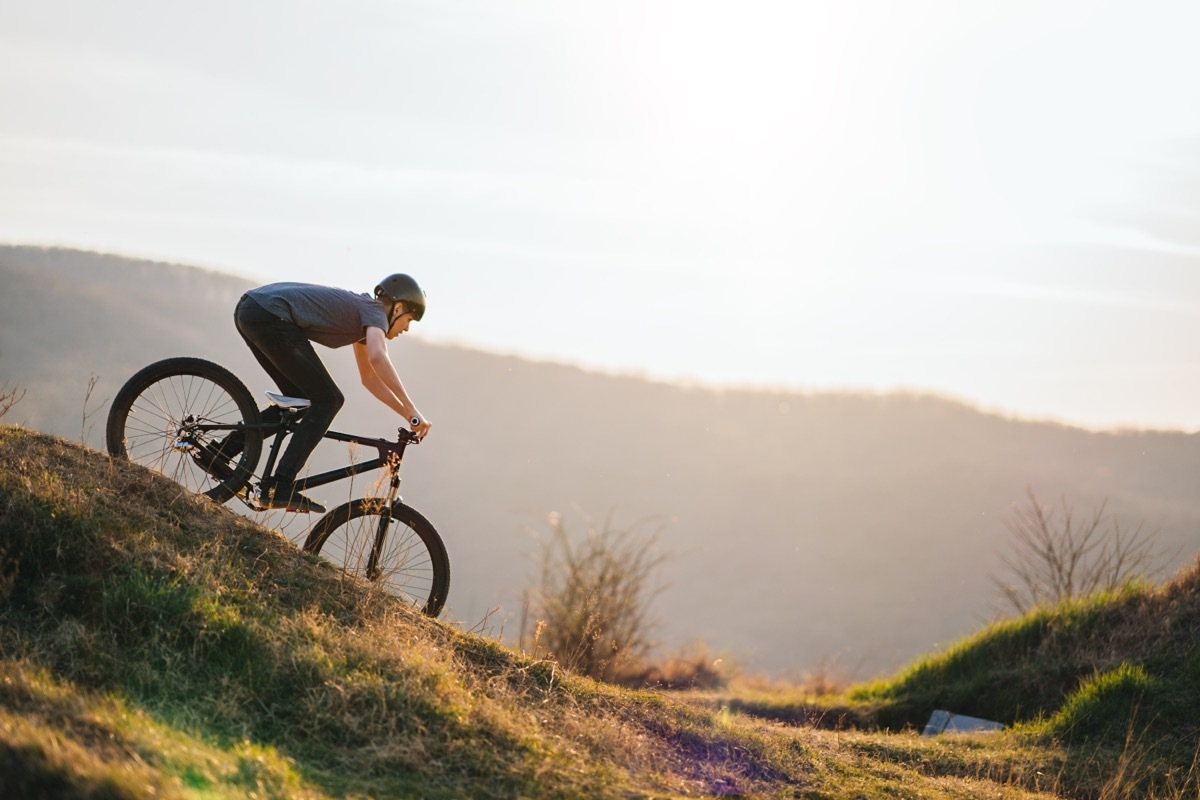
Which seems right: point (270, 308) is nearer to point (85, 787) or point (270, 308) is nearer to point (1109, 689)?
point (85, 787)

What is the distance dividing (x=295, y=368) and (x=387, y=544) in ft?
4.40

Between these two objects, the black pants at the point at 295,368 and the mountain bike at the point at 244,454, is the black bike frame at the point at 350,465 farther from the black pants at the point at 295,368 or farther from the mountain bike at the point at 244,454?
the black pants at the point at 295,368

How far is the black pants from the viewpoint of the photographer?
6.48 meters

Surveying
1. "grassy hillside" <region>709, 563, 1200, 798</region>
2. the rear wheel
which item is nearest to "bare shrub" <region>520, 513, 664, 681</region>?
"grassy hillside" <region>709, 563, 1200, 798</region>

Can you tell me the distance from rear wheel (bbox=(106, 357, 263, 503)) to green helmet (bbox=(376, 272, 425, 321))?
3.68 ft

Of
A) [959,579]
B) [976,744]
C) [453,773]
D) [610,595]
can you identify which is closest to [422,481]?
[959,579]

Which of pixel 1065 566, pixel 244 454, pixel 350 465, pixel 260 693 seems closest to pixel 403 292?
pixel 350 465

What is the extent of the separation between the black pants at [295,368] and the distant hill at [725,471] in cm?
1468

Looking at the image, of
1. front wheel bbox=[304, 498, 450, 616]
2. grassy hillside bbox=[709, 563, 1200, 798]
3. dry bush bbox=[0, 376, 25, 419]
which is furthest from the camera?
grassy hillside bbox=[709, 563, 1200, 798]

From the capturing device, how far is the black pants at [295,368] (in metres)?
6.48

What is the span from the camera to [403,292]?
6.88 meters

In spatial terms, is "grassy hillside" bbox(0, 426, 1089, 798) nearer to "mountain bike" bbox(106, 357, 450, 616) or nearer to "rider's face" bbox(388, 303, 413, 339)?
"mountain bike" bbox(106, 357, 450, 616)

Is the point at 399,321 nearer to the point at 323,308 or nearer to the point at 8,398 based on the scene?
the point at 323,308

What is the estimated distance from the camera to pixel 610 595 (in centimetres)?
1434
